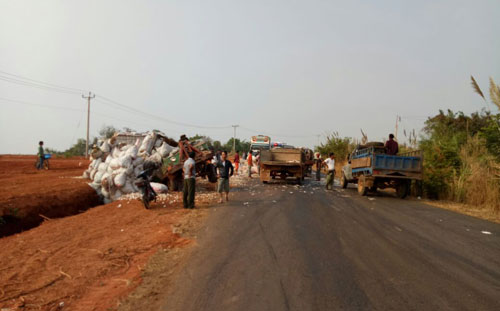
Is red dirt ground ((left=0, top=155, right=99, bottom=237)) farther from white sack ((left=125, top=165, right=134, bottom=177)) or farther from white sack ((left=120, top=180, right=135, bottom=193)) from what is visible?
white sack ((left=125, top=165, right=134, bottom=177))

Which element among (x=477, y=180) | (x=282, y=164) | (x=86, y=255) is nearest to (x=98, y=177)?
(x=86, y=255)

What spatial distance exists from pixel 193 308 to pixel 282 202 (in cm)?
796

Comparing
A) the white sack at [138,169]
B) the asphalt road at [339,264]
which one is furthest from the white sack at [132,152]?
the asphalt road at [339,264]

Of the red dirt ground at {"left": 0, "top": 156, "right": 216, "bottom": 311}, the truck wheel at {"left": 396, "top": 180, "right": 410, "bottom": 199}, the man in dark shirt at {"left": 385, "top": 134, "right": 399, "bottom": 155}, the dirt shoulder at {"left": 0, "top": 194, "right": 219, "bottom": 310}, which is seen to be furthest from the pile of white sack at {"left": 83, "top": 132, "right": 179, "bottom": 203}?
the truck wheel at {"left": 396, "top": 180, "right": 410, "bottom": 199}

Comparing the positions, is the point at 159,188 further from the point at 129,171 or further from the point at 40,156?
the point at 40,156

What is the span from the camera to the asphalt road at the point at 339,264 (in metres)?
4.18

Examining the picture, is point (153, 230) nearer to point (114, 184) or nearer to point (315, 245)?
point (315, 245)

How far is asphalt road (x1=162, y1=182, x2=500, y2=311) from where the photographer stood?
4180mm

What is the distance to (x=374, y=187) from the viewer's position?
47.1 feet

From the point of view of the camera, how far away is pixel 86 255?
20.6 feet

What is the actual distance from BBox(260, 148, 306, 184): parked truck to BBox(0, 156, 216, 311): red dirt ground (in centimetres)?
758

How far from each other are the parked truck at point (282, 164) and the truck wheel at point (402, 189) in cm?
494

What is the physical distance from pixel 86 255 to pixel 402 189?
11.6 m

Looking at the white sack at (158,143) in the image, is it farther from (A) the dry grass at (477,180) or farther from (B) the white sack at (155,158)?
(A) the dry grass at (477,180)
